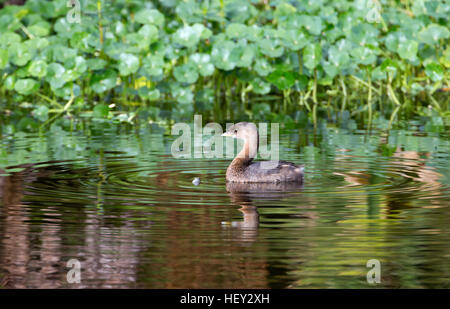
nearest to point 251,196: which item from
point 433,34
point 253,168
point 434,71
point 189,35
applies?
point 253,168

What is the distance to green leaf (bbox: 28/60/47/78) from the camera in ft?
48.1

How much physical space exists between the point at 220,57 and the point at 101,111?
191cm

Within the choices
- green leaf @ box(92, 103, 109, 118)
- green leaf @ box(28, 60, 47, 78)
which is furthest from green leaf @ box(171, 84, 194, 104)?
green leaf @ box(28, 60, 47, 78)

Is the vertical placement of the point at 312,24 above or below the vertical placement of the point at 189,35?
above

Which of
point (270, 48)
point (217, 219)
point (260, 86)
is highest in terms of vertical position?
point (270, 48)

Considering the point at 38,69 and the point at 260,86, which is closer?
the point at 38,69

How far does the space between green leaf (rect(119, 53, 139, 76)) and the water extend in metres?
3.74

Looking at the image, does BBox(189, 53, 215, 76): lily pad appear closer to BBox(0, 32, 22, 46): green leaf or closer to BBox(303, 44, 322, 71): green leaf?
BBox(303, 44, 322, 71): green leaf

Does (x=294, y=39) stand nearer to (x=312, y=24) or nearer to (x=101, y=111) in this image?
(x=312, y=24)

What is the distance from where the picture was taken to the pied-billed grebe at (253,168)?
897 cm

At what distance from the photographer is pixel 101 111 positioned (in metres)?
14.2

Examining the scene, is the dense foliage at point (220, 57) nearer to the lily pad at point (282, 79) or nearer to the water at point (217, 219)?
the lily pad at point (282, 79)

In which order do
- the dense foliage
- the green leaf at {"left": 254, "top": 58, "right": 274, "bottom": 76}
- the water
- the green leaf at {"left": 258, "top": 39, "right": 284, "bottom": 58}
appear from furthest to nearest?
the green leaf at {"left": 254, "top": 58, "right": 274, "bottom": 76} < the green leaf at {"left": 258, "top": 39, "right": 284, "bottom": 58} < the dense foliage < the water

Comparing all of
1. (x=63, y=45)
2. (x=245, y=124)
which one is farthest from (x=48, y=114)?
(x=245, y=124)
